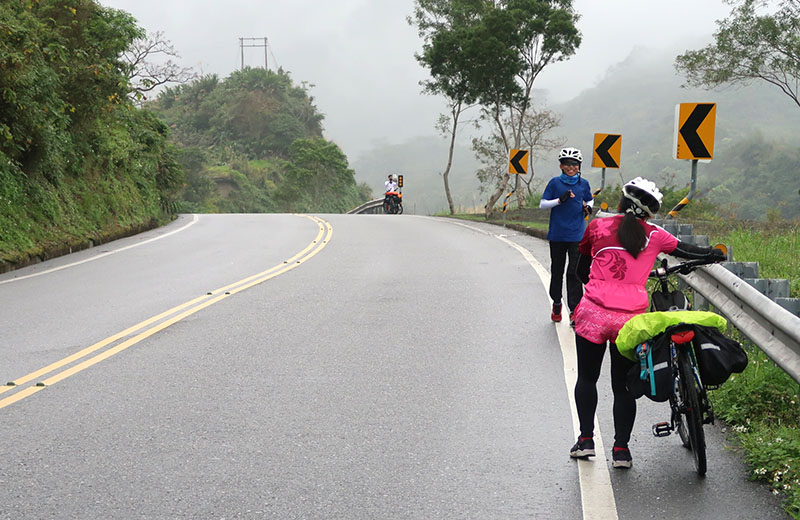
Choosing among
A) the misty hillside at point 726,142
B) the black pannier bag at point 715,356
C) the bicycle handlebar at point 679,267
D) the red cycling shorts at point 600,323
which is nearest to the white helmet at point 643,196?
the bicycle handlebar at point 679,267

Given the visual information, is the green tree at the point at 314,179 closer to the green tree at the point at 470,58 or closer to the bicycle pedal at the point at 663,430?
the green tree at the point at 470,58

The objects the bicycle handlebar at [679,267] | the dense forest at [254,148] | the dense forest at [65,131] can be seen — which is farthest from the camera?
the dense forest at [254,148]

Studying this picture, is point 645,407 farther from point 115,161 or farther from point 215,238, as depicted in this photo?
point 115,161

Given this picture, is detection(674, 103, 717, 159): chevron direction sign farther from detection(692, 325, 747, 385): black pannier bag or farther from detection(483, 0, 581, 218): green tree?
detection(483, 0, 581, 218): green tree

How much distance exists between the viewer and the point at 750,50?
29.1 meters

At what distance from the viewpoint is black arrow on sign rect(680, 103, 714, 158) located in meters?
12.1

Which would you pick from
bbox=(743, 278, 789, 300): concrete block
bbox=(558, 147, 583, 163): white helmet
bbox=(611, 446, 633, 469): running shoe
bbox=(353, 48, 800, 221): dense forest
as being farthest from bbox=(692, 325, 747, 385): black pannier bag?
bbox=(353, 48, 800, 221): dense forest

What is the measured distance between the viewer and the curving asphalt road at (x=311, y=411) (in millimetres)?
4391

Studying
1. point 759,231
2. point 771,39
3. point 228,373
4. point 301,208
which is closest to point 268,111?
point 301,208

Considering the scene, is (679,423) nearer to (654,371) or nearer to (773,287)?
(654,371)

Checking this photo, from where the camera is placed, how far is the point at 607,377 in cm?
696

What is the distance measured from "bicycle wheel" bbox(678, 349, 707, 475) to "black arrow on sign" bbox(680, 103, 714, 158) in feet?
26.8

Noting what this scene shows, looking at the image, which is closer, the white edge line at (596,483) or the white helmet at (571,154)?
the white edge line at (596,483)

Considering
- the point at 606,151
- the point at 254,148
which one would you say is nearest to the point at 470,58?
the point at 606,151
